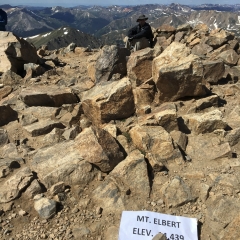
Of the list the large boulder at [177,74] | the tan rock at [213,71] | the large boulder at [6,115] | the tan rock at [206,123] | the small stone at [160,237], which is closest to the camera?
the small stone at [160,237]

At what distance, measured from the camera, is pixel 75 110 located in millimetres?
10352

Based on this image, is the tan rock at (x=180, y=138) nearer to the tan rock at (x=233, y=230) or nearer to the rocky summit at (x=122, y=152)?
the rocky summit at (x=122, y=152)

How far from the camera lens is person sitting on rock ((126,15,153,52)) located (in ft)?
54.7

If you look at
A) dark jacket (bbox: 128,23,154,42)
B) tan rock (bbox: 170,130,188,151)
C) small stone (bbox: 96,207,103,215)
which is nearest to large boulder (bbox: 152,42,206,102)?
tan rock (bbox: 170,130,188,151)

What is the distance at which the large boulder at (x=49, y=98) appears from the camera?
440 inches

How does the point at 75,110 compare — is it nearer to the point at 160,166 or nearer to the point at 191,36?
the point at 160,166

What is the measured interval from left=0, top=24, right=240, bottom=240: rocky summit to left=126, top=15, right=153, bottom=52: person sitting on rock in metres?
4.45

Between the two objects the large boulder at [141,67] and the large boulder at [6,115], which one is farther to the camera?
the large boulder at [141,67]

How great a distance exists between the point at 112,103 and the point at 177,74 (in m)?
2.54

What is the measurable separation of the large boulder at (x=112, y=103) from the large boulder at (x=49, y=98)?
182 cm

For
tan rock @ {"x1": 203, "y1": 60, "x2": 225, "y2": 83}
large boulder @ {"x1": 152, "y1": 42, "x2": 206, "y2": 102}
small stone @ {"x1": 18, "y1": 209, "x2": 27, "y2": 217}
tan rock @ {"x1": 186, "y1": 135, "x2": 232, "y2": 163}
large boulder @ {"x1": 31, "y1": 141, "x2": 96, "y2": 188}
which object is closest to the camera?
small stone @ {"x1": 18, "y1": 209, "x2": 27, "y2": 217}

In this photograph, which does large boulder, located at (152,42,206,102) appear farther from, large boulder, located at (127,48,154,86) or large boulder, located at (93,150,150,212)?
large boulder, located at (93,150,150,212)

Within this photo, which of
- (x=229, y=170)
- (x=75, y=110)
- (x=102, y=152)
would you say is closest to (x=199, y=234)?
(x=229, y=170)

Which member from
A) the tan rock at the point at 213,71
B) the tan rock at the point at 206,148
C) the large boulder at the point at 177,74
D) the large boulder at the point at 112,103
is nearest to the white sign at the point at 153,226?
the tan rock at the point at 206,148
